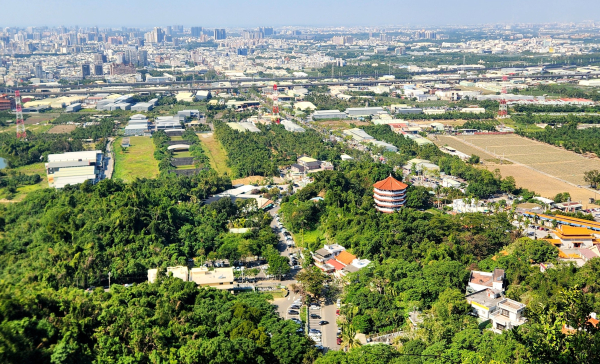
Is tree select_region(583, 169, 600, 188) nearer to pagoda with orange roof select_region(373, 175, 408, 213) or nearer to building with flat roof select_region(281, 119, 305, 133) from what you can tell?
pagoda with orange roof select_region(373, 175, 408, 213)

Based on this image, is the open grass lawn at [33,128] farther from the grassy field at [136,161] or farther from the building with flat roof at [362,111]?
the building with flat roof at [362,111]

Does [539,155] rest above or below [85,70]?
below

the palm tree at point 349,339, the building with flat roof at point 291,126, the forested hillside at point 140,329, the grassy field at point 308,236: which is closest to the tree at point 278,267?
the forested hillside at point 140,329

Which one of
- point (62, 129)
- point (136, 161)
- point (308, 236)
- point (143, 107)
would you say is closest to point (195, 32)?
point (143, 107)

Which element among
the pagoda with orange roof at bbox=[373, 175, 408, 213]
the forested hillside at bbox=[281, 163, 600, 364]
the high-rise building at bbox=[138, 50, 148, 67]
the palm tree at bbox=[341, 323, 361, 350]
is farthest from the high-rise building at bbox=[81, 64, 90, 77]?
the palm tree at bbox=[341, 323, 361, 350]

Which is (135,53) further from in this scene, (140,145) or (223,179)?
(223,179)

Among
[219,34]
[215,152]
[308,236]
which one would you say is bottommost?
[308,236]

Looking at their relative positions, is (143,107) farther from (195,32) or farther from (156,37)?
(195,32)
